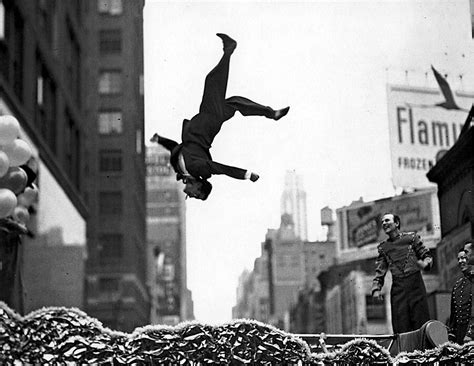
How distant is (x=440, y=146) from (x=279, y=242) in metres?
1.74

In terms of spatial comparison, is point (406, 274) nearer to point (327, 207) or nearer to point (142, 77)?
point (327, 207)

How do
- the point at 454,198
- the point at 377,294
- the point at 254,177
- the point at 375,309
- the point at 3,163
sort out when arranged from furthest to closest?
the point at 454,198, the point at 375,309, the point at 254,177, the point at 377,294, the point at 3,163

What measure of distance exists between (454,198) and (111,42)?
3.16m

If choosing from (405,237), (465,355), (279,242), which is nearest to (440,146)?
(279,242)

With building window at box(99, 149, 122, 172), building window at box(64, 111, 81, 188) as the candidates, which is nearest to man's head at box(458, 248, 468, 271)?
building window at box(99, 149, 122, 172)

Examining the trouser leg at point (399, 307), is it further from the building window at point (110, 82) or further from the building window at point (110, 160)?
the building window at point (110, 82)

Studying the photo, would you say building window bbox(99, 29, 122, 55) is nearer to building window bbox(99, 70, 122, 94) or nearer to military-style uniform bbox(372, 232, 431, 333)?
building window bbox(99, 70, 122, 94)

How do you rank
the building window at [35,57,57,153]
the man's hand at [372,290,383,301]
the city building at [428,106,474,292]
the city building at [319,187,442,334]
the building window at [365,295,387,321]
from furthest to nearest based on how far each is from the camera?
1. the building window at [35,57,57,153]
2. the city building at [319,187,442,334]
3. the city building at [428,106,474,292]
4. the building window at [365,295,387,321]
5. the man's hand at [372,290,383,301]

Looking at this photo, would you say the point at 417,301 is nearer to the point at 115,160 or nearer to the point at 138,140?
the point at 138,140

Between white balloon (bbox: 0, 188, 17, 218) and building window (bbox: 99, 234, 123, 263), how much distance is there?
157 centimetres

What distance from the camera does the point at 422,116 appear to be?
27.5 ft

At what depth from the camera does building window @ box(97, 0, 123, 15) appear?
305 inches

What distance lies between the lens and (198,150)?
23.2 ft

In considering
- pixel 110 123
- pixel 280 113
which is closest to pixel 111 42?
pixel 110 123
